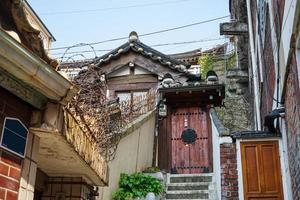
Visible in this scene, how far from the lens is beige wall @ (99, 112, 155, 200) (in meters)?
8.23

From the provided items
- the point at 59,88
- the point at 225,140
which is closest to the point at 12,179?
the point at 59,88

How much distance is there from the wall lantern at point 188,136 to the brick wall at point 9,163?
1046cm

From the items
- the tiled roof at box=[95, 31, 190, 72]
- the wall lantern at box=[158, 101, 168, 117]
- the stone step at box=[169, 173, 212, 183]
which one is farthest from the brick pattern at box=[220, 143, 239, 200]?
the tiled roof at box=[95, 31, 190, 72]

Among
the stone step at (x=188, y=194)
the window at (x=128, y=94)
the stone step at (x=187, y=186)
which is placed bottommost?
the stone step at (x=188, y=194)

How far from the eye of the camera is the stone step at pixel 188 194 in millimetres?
9180

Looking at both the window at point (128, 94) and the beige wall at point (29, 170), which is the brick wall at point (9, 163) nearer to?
the beige wall at point (29, 170)

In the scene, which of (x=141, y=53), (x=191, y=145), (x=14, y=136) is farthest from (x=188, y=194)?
(x=141, y=53)

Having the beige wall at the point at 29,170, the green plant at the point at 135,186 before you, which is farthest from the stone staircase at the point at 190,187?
the beige wall at the point at 29,170

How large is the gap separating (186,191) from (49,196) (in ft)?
19.2

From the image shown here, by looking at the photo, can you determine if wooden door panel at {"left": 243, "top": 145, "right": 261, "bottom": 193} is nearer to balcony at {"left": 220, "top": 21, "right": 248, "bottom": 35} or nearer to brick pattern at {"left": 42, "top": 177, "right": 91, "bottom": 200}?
brick pattern at {"left": 42, "top": 177, "right": 91, "bottom": 200}

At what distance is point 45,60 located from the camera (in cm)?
275

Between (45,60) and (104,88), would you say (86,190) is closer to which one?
(104,88)

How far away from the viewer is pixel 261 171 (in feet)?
21.5

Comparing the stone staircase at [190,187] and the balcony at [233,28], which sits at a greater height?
the balcony at [233,28]
